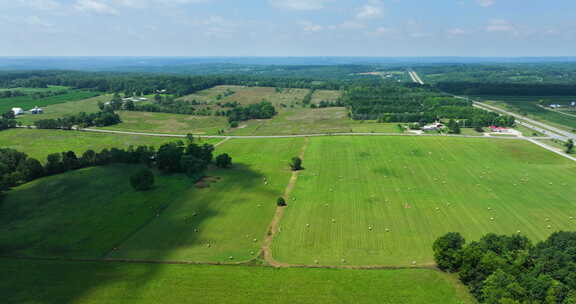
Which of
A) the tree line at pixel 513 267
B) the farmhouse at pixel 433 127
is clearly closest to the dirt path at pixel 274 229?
the tree line at pixel 513 267

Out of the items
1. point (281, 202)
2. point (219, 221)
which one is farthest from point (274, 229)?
point (219, 221)

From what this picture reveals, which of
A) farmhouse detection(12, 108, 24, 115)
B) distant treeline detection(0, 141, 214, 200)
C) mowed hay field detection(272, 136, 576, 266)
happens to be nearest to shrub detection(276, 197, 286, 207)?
mowed hay field detection(272, 136, 576, 266)

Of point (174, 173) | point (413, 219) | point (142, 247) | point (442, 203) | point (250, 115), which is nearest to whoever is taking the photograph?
point (142, 247)

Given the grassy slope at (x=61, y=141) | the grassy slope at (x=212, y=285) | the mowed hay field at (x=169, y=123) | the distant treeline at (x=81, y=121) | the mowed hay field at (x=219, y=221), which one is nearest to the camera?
the grassy slope at (x=212, y=285)

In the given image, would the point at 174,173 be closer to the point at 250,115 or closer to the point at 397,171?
the point at 397,171

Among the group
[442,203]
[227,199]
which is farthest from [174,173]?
[442,203]

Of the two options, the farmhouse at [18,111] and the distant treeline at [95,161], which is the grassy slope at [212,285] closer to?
the distant treeline at [95,161]

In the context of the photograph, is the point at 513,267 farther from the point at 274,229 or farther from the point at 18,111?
the point at 18,111
